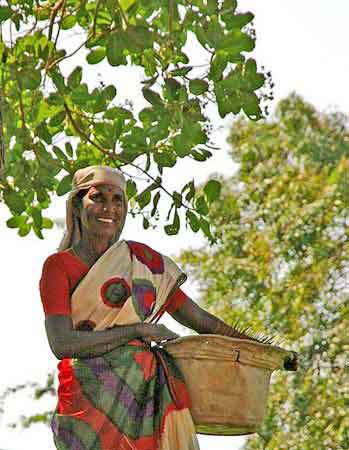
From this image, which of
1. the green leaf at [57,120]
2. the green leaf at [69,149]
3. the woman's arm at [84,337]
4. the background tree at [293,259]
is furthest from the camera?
the background tree at [293,259]

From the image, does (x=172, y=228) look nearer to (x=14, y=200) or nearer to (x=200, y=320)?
(x=14, y=200)

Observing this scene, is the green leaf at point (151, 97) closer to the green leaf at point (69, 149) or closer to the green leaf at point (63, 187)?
the green leaf at point (63, 187)

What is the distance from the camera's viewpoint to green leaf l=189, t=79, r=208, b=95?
6.45 metres

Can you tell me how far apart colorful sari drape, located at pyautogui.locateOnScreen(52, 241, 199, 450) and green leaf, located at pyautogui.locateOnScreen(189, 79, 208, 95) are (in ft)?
5.70

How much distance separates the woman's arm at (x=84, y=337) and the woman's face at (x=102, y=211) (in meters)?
0.33

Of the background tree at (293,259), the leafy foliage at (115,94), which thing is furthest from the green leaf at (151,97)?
the background tree at (293,259)

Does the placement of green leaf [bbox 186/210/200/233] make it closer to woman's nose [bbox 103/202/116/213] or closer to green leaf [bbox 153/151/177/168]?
green leaf [bbox 153/151/177/168]

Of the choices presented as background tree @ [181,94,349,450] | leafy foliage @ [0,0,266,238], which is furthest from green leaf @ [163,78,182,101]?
background tree @ [181,94,349,450]

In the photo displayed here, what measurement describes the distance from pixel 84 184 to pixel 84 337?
0.54 metres

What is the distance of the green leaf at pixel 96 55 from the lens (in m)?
6.77

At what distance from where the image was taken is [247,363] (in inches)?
188

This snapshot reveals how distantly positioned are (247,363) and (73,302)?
573 millimetres

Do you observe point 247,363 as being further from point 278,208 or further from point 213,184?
point 278,208

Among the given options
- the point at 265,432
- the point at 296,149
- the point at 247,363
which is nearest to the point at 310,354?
the point at 265,432
